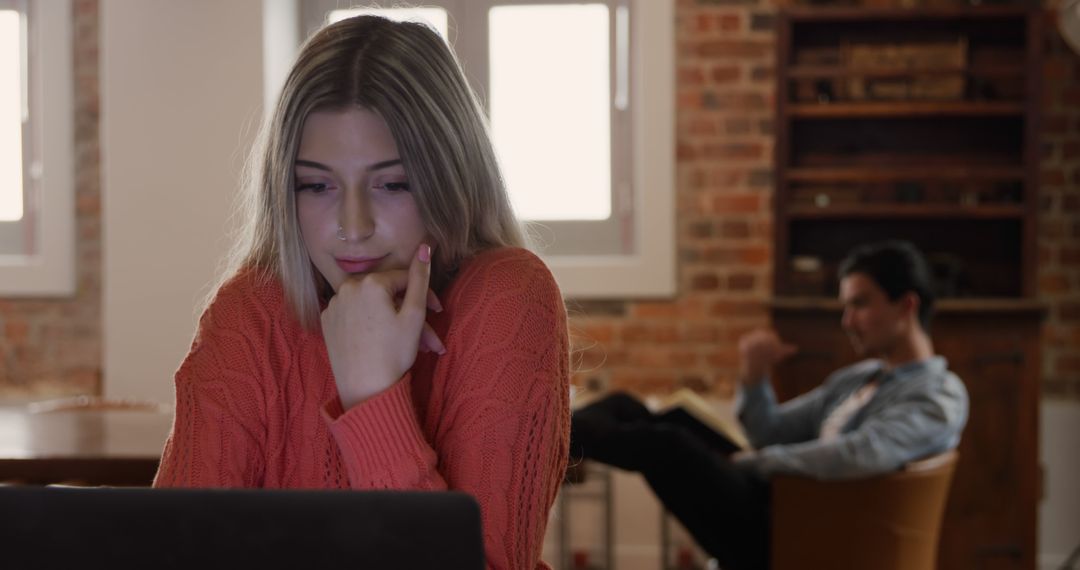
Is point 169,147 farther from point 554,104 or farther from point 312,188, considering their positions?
point 312,188

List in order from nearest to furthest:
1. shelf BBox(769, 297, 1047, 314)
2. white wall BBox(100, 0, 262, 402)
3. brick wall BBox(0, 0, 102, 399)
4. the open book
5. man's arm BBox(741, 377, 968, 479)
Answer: man's arm BBox(741, 377, 968, 479)
the open book
shelf BBox(769, 297, 1047, 314)
white wall BBox(100, 0, 262, 402)
brick wall BBox(0, 0, 102, 399)

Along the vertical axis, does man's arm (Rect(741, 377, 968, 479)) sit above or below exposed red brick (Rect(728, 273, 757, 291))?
below

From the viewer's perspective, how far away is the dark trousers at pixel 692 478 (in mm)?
3020

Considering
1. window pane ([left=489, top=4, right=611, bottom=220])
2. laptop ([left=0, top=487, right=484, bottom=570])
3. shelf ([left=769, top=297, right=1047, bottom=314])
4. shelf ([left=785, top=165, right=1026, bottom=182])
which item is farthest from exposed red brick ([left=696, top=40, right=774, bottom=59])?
laptop ([left=0, top=487, right=484, bottom=570])

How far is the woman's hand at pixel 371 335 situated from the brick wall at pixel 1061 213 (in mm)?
3940

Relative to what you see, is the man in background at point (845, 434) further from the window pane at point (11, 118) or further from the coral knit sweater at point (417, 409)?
the window pane at point (11, 118)

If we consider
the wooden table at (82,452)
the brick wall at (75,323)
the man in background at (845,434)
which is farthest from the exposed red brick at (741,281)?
the brick wall at (75,323)

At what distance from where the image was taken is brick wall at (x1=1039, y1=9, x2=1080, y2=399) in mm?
4457

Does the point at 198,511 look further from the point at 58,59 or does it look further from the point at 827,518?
the point at 58,59

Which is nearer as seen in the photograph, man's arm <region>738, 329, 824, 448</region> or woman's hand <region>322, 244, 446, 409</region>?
woman's hand <region>322, 244, 446, 409</region>

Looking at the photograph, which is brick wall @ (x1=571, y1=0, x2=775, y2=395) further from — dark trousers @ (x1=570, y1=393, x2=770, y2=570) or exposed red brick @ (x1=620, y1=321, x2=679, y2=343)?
dark trousers @ (x1=570, y1=393, x2=770, y2=570)

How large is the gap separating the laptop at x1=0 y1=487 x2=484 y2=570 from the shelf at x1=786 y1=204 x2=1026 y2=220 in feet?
12.5

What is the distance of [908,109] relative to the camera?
422cm

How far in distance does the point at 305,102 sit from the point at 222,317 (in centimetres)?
27
